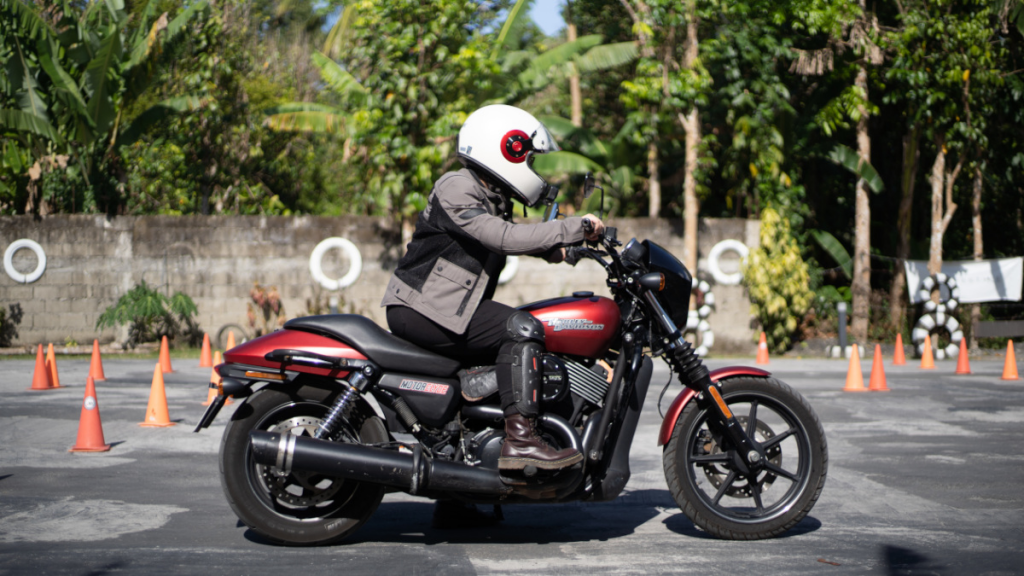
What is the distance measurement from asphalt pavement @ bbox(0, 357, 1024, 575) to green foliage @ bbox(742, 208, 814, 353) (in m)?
9.58

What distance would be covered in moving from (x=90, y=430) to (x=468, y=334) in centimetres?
→ 397

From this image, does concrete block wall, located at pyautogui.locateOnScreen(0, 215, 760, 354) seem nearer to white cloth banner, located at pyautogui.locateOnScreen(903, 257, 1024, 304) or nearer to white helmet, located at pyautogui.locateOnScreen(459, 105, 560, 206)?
white cloth banner, located at pyautogui.locateOnScreen(903, 257, 1024, 304)

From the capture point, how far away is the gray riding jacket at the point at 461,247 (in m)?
4.07

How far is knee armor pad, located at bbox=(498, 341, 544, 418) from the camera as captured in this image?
4016 mm

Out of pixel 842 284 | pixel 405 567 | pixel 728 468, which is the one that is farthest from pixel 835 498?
pixel 842 284

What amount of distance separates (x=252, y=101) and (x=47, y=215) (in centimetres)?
611

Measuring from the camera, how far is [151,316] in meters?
16.9

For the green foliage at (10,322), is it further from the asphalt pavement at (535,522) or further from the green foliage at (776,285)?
the green foliage at (776,285)

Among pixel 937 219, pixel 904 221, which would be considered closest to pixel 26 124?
pixel 937 219

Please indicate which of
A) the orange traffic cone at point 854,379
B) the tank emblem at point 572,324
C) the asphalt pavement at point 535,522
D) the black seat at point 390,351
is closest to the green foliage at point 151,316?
the asphalt pavement at point 535,522

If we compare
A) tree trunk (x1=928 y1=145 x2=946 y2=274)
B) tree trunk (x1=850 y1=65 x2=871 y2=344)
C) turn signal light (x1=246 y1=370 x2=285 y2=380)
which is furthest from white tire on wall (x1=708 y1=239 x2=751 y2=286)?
turn signal light (x1=246 y1=370 x2=285 y2=380)

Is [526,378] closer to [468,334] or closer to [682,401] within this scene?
[468,334]

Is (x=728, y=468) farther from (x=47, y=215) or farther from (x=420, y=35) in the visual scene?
(x=47, y=215)

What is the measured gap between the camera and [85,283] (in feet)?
57.5
